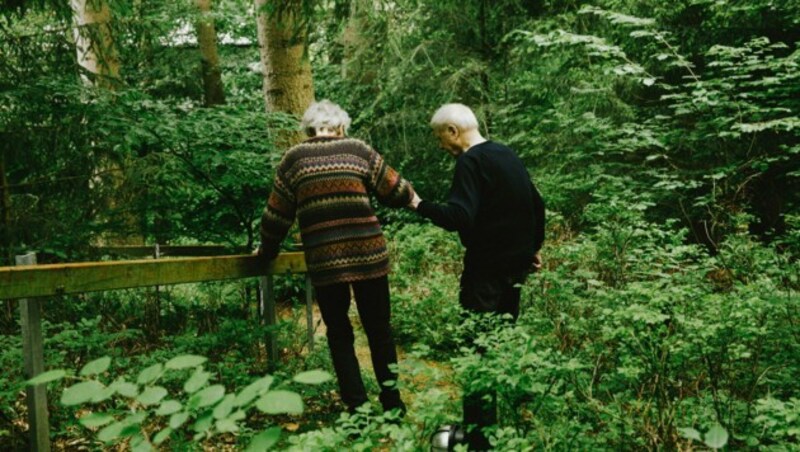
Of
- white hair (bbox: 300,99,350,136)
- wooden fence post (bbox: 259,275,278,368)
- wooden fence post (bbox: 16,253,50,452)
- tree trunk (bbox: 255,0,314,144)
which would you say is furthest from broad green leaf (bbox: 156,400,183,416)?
tree trunk (bbox: 255,0,314,144)

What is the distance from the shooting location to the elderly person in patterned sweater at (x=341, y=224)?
142 inches

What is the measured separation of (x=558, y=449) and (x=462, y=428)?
0.50m

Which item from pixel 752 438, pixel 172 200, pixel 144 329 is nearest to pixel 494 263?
pixel 752 438

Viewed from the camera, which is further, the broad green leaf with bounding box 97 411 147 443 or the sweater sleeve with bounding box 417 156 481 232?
the sweater sleeve with bounding box 417 156 481 232

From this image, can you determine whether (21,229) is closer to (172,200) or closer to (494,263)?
(172,200)

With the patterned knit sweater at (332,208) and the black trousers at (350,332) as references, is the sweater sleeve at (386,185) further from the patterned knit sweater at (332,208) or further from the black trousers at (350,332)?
the black trousers at (350,332)

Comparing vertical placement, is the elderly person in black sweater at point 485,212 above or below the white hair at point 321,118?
below

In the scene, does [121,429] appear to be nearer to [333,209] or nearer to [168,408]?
[168,408]

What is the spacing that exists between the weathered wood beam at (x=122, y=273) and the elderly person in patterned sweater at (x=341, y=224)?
1.32 ft

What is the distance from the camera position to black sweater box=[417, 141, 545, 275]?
332cm

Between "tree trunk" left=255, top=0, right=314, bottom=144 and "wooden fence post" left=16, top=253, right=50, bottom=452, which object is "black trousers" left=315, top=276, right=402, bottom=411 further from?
"tree trunk" left=255, top=0, right=314, bottom=144

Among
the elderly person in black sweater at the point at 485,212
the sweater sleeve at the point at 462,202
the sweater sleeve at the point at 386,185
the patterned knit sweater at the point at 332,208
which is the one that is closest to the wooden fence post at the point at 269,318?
the patterned knit sweater at the point at 332,208

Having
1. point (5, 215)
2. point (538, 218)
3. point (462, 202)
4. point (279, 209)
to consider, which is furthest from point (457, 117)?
point (5, 215)

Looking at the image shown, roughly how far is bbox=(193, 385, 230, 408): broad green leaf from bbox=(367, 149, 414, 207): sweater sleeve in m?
2.50
